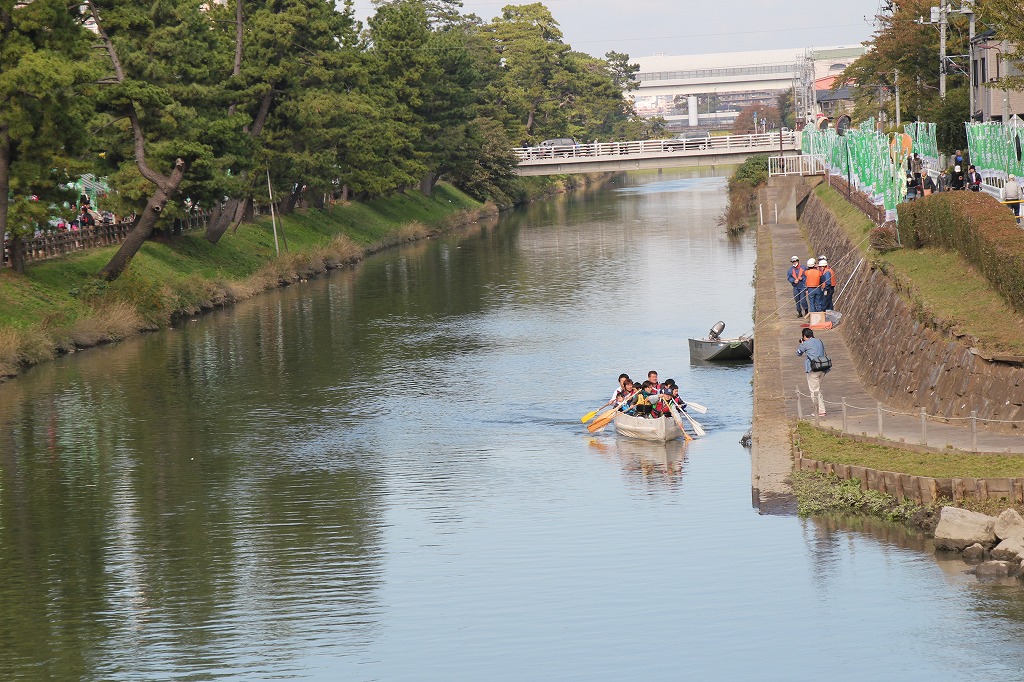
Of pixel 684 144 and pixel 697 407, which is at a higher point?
pixel 684 144

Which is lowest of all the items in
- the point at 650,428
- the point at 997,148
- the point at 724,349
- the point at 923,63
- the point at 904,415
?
the point at 650,428

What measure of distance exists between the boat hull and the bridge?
6270 cm

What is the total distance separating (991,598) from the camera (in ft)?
62.6

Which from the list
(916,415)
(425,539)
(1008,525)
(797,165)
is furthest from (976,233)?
(797,165)

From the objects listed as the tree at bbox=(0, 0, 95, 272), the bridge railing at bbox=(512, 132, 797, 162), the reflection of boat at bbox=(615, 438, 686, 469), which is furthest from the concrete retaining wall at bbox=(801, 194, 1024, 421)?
the bridge railing at bbox=(512, 132, 797, 162)

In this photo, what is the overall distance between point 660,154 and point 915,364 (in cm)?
7842

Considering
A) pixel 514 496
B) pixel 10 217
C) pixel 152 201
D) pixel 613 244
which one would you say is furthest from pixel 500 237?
pixel 514 496

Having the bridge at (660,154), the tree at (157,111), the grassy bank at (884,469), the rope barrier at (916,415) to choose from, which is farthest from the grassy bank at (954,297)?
the bridge at (660,154)

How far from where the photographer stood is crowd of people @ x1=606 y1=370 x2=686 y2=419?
31.3m

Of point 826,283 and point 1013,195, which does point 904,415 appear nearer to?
point 826,283

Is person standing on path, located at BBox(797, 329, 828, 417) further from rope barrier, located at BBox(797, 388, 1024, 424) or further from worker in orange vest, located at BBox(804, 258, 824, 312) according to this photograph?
worker in orange vest, located at BBox(804, 258, 824, 312)

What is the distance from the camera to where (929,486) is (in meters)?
21.5

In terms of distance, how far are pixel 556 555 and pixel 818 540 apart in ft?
13.6

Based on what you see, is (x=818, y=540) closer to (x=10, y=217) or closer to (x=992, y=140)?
(x=992, y=140)
